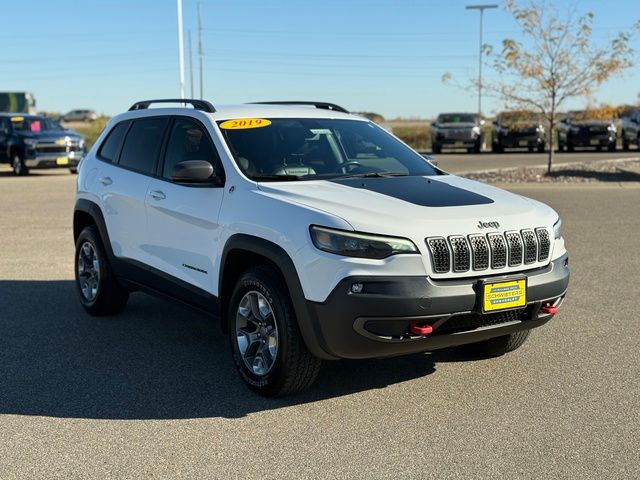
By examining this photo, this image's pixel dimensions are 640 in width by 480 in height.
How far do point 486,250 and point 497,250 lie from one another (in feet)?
0.28

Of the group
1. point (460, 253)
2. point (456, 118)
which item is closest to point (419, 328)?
point (460, 253)

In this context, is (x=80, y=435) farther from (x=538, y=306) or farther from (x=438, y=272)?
(x=538, y=306)

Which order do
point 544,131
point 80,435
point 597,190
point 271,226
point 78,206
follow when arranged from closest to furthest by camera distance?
1. point 80,435
2. point 271,226
3. point 78,206
4. point 597,190
5. point 544,131

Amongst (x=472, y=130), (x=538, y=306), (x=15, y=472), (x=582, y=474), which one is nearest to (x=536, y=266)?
(x=538, y=306)

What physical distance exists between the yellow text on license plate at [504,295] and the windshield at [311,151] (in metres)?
1.39

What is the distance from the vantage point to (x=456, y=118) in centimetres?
3475

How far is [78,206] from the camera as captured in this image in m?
7.25

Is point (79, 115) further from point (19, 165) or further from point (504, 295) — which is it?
point (504, 295)

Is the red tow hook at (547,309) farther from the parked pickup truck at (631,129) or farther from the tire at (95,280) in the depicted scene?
the parked pickup truck at (631,129)

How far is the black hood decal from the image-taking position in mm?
4816

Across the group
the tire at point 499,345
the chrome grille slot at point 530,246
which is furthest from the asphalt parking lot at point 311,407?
the chrome grille slot at point 530,246

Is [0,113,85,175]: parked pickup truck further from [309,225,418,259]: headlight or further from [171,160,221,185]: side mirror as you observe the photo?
[309,225,418,259]: headlight

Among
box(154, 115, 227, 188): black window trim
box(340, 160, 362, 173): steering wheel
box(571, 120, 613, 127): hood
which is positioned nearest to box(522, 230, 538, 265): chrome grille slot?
box(340, 160, 362, 173): steering wheel

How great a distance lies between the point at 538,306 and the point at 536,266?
24 cm
